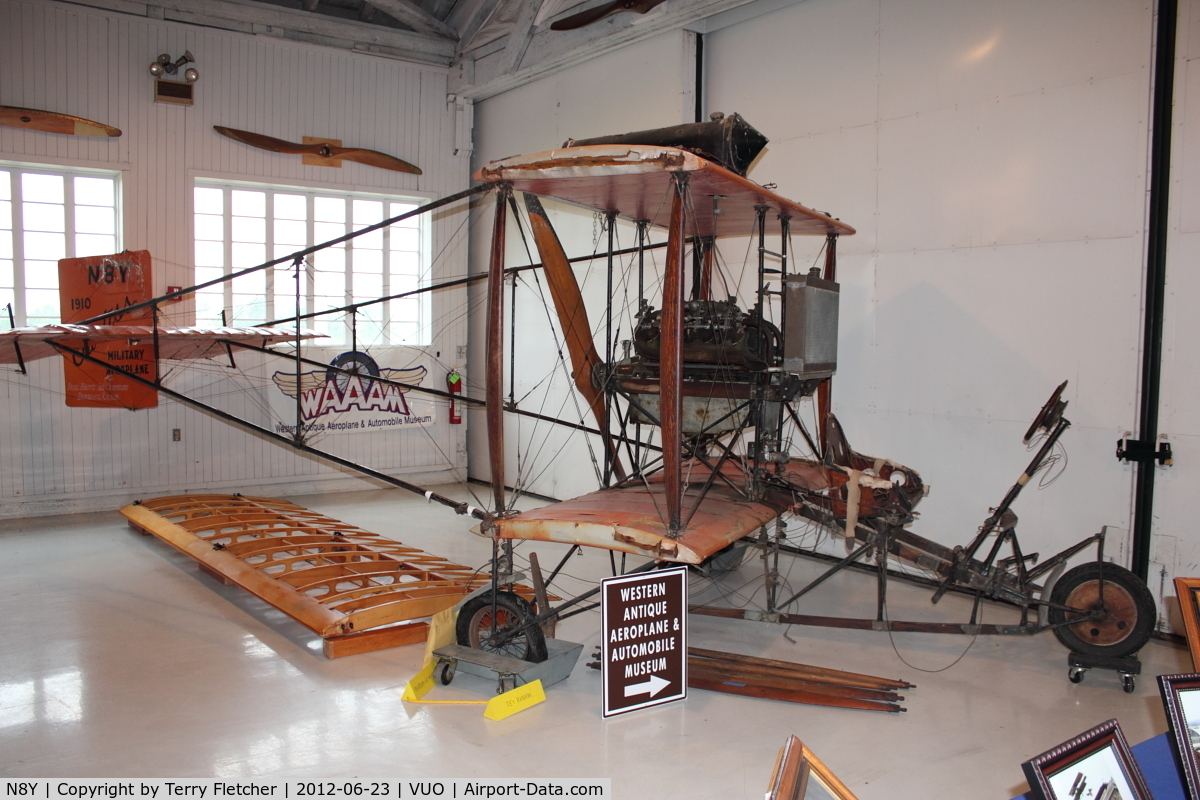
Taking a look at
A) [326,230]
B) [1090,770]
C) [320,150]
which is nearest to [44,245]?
[326,230]

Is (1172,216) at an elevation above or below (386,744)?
above

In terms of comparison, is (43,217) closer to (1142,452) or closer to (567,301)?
(567,301)

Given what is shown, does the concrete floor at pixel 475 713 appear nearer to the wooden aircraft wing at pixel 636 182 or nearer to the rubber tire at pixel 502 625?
the rubber tire at pixel 502 625

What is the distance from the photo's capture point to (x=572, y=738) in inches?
156

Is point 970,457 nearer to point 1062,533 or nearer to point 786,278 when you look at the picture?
point 1062,533

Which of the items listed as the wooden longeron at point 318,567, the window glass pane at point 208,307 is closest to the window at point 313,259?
the window glass pane at point 208,307

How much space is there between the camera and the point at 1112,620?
461 cm


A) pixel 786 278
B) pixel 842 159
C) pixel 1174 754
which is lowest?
pixel 1174 754

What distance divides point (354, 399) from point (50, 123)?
429 cm

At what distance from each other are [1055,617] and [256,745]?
14.0ft

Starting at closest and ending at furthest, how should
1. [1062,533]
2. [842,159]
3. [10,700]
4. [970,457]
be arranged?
[10,700] → [1062,533] → [970,457] → [842,159]

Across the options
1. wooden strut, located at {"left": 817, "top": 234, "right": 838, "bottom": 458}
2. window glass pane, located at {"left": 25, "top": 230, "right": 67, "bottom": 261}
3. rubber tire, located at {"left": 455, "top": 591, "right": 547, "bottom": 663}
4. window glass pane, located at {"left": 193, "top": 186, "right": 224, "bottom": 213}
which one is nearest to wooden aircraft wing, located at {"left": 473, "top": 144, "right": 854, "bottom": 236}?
wooden strut, located at {"left": 817, "top": 234, "right": 838, "bottom": 458}

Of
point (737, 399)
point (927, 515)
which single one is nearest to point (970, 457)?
point (927, 515)

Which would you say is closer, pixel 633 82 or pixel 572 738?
pixel 572 738
